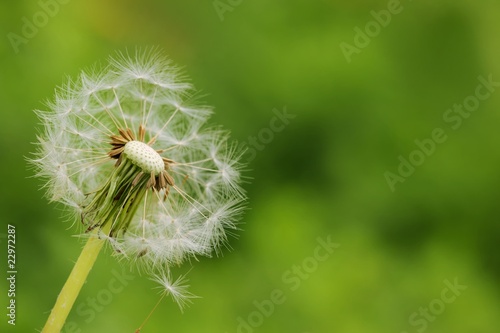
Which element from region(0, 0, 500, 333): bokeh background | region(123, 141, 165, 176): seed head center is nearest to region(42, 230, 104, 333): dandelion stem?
region(123, 141, 165, 176): seed head center

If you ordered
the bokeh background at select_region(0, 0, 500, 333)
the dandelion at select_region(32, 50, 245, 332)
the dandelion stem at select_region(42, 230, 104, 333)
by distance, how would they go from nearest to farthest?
the dandelion stem at select_region(42, 230, 104, 333) < the dandelion at select_region(32, 50, 245, 332) < the bokeh background at select_region(0, 0, 500, 333)

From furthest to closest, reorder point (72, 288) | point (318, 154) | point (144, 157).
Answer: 1. point (318, 154)
2. point (144, 157)
3. point (72, 288)

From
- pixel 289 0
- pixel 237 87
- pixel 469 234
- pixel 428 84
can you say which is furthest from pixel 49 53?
pixel 469 234

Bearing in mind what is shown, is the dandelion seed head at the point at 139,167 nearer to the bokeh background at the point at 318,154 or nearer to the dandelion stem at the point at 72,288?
the dandelion stem at the point at 72,288

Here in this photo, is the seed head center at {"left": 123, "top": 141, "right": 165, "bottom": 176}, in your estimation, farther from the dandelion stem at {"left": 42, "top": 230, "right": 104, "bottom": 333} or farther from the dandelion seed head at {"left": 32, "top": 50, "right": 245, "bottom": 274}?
the dandelion stem at {"left": 42, "top": 230, "right": 104, "bottom": 333}

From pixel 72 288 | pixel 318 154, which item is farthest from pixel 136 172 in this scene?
pixel 318 154

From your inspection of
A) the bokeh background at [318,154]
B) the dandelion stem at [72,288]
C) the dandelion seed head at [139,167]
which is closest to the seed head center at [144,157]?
the dandelion seed head at [139,167]

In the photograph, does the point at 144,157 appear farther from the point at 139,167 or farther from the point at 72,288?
the point at 72,288
